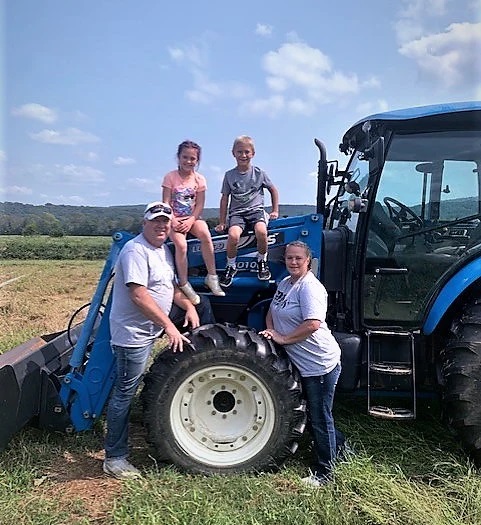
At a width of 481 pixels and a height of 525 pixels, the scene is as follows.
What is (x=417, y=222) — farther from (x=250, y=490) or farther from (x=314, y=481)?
(x=250, y=490)

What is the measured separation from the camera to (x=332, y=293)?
4277 mm

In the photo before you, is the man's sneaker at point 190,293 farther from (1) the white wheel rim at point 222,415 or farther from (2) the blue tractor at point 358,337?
(1) the white wheel rim at point 222,415

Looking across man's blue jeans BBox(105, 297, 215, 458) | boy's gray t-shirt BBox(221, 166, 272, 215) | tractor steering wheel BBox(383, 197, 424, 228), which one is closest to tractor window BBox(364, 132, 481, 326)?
tractor steering wheel BBox(383, 197, 424, 228)

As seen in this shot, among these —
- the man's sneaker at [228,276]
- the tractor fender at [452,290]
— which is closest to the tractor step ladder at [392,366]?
the tractor fender at [452,290]

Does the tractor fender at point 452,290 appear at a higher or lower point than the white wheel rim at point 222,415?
higher

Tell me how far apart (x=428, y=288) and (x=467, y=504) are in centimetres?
137

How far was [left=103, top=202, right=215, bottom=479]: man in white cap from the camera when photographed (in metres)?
3.44

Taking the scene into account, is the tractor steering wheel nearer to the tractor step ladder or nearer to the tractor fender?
the tractor fender

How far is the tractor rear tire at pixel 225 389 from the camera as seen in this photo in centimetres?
359

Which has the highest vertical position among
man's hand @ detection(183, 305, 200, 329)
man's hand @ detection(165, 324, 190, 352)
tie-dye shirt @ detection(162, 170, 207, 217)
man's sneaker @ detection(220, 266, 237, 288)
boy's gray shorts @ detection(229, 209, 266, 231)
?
tie-dye shirt @ detection(162, 170, 207, 217)

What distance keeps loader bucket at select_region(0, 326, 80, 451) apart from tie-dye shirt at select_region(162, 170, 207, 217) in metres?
1.44

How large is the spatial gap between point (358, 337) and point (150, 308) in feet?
4.86

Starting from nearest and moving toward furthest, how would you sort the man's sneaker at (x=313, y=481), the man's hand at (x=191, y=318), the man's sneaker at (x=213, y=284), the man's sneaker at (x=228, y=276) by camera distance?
the man's sneaker at (x=313, y=481) → the man's hand at (x=191, y=318) → the man's sneaker at (x=213, y=284) → the man's sneaker at (x=228, y=276)

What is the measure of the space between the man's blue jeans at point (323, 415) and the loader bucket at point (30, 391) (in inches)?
65.2
